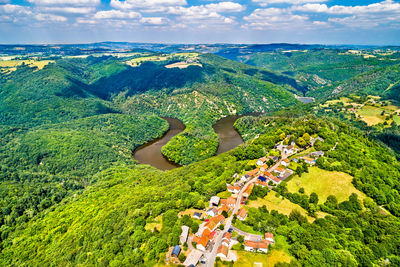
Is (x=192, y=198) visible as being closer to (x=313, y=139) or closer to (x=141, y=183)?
A: (x=141, y=183)

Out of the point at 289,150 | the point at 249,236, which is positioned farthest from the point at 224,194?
the point at 289,150

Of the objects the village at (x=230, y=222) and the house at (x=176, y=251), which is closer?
the house at (x=176, y=251)

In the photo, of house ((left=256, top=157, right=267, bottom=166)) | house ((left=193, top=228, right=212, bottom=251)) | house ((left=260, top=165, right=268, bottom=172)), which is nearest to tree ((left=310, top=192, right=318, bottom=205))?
house ((left=260, top=165, right=268, bottom=172))

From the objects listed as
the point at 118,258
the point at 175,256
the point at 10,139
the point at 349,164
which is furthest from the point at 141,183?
the point at 10,139

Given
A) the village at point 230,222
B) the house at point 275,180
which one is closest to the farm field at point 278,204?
the village at point 230,222

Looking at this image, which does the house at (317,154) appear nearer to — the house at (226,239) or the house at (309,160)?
the house at (309,160)

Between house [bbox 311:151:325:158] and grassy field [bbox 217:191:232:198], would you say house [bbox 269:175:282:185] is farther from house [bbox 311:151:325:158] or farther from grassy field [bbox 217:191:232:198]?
house [bbox 311:151:325:158]
